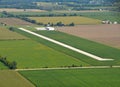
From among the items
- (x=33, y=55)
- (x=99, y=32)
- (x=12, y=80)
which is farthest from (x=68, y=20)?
(x=12, y=80)

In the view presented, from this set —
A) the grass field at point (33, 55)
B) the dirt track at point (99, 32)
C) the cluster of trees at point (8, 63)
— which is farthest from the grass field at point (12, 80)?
the dirt track at point (99, 32)

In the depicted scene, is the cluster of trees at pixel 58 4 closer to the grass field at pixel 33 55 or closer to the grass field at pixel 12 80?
the grass field at pixel 33 55

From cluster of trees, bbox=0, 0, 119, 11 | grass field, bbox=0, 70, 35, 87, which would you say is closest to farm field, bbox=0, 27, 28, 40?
grass field, bbox=0, 70, 35, 87

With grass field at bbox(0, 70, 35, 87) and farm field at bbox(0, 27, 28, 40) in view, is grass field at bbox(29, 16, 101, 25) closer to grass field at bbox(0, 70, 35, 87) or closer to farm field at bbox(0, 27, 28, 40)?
farm field at bbox(0, 27, 28, 40)

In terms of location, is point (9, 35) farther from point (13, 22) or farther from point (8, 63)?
point (8, 63)

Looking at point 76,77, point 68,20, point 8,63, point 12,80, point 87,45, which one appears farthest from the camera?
point 68,20

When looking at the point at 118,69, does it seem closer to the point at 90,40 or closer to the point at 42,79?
the point at 42,79
